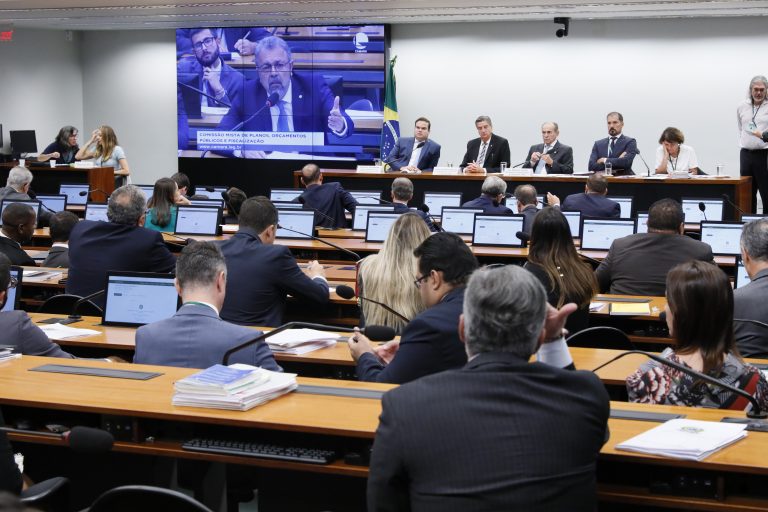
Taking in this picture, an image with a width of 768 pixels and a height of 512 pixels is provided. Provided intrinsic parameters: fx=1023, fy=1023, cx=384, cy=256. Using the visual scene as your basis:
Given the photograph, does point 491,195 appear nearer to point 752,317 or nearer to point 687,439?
point 752,317

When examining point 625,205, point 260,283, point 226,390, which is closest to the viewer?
point 226,390

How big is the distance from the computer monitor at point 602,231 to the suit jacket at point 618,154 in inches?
161

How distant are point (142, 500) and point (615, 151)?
10860 millimetres

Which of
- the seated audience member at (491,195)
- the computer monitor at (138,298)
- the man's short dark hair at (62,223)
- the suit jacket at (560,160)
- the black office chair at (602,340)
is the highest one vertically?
the suit jacket at (560,160)

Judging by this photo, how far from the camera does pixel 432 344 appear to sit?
3254 millimetres

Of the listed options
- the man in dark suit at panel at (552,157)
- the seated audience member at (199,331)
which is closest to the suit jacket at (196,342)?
the seated audience member at (199,331)

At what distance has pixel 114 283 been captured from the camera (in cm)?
495

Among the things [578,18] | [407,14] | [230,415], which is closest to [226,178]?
[407,14]

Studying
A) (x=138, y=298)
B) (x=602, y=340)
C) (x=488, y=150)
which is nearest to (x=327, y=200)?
(x=488, y=150)

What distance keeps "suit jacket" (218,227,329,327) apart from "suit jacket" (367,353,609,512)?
305cm

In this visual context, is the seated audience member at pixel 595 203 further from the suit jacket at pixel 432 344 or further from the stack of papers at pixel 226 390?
the stack of papers at pixel 226 390

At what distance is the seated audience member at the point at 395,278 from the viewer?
4.27 m

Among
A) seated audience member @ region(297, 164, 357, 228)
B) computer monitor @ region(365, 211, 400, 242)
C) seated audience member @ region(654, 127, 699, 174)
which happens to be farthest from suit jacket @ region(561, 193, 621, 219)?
seated audience member @ region(654, 127, 699, 174)

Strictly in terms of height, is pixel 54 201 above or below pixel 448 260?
below
